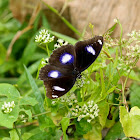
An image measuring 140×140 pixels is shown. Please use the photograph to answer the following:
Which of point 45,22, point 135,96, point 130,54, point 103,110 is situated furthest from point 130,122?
point 45,22

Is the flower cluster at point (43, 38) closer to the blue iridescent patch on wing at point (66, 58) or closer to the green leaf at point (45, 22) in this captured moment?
the blue iridescent patch on wing at point (66, 58)

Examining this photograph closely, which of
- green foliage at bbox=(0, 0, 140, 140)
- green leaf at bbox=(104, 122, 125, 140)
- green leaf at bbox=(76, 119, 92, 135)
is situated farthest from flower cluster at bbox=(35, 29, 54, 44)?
green leaf at bbox=(104, 122, 125, 140)

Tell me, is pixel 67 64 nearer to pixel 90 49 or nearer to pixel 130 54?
pixel 90 49

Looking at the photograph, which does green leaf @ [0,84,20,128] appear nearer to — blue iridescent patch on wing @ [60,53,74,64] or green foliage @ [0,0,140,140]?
green foliage @ [0,0,140,140]

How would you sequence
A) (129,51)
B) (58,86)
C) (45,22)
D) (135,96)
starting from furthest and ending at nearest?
(45,22) → (135,96) → (129,51) → (58,86)

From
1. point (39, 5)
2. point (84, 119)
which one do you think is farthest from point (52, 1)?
point (84, 119)
